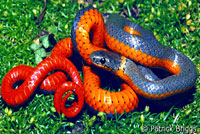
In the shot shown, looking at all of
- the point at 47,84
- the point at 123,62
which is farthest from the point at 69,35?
A: the point at 123,62

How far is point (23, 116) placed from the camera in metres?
4.95

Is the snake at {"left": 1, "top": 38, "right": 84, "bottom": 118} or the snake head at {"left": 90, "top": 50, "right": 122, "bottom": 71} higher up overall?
the snake head at {"left": 90, "top": 50, "right": 122, "bottom": 71}

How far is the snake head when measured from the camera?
194 inches

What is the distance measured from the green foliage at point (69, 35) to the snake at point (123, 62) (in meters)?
0.34

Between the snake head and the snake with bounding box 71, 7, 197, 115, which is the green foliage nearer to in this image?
the snake with bounding box 71, 7, 197, 115

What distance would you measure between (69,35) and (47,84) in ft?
5.05

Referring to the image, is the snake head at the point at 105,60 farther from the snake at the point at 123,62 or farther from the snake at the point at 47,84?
the snake at the point at 47,84

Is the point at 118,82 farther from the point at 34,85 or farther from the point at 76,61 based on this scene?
the point at 34,85

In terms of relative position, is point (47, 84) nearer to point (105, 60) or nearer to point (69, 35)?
A: point (105, 60)

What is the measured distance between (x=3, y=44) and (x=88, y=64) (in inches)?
82.4

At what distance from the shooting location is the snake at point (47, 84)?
473cm

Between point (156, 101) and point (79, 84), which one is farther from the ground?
point (79, 84)

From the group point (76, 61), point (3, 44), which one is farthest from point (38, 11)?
point (76, 61)

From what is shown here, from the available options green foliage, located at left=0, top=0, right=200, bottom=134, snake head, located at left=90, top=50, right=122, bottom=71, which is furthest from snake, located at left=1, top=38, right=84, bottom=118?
snake head, located at left=90, top=50, right=122, bottom=71
